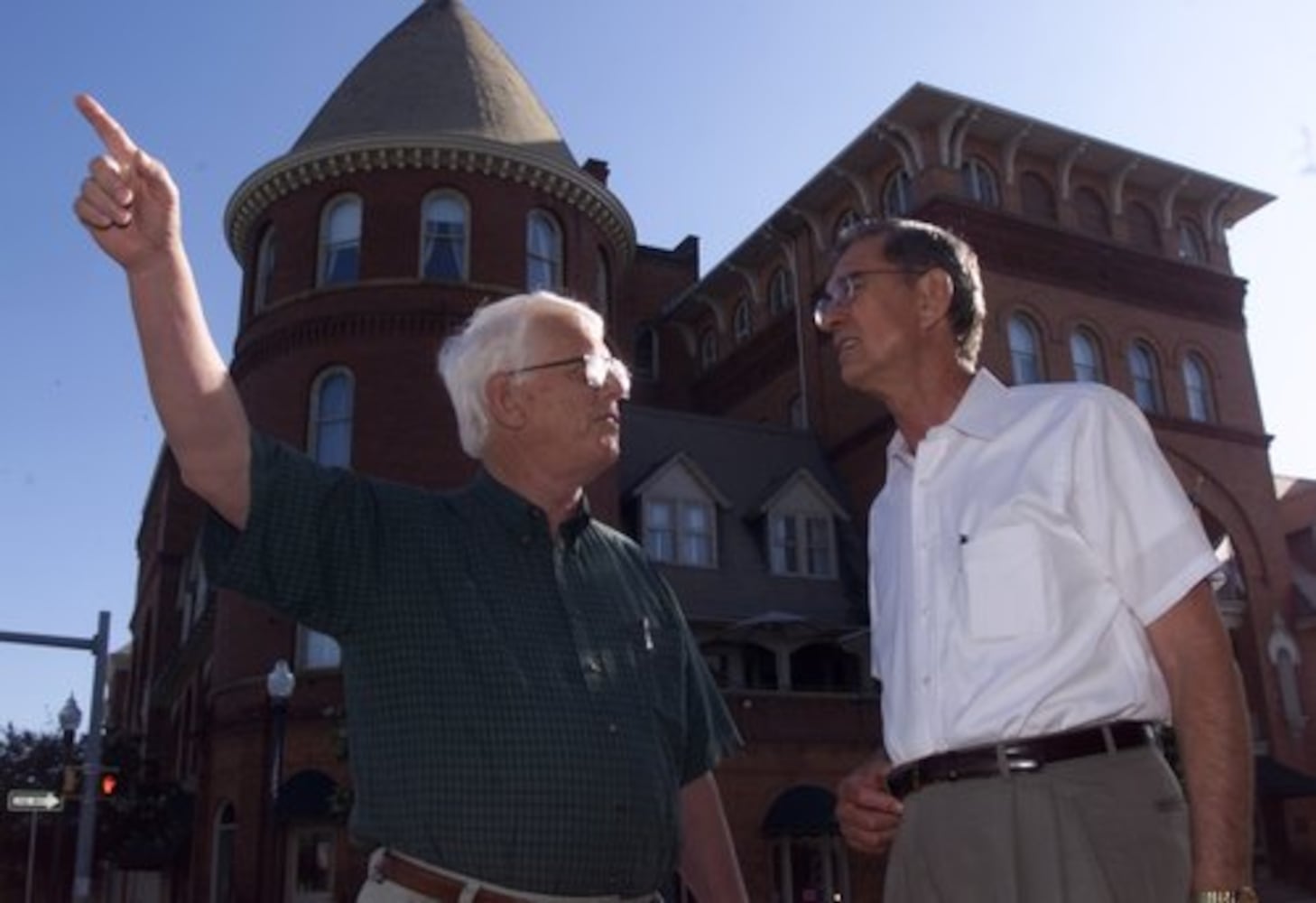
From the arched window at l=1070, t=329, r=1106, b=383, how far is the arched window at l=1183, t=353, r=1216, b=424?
2823 millimetres

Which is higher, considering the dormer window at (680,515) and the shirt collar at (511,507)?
the dormer window at (680,515)

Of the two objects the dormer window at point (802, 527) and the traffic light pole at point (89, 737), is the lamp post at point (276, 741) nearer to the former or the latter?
the traffic light pole at point (89, 737)

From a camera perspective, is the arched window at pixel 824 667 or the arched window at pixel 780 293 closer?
the arched window at pixel 824 667

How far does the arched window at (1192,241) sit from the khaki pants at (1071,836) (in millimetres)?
33565

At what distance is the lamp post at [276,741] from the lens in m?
17.4

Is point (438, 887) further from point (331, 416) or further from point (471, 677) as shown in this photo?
point (331, 416)

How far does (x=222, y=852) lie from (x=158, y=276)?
23.3m

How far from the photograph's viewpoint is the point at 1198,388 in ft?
106

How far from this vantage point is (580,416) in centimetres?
362

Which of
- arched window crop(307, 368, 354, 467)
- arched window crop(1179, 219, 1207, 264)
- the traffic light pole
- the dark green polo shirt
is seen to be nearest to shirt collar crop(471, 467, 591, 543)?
the dark green polo shirt

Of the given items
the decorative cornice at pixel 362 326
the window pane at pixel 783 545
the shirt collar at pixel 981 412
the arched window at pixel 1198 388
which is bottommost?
the shirt collar at pixel 981 412

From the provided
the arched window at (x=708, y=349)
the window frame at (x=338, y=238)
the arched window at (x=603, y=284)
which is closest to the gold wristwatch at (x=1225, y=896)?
the window frame at (x=338, y=238)

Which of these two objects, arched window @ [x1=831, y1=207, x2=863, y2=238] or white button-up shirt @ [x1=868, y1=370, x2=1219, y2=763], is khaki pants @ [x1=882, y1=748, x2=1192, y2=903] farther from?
arched window @ [x1=831, y1=207, x2=863, y2=238]

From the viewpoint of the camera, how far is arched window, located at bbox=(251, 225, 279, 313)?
85.7 ft
